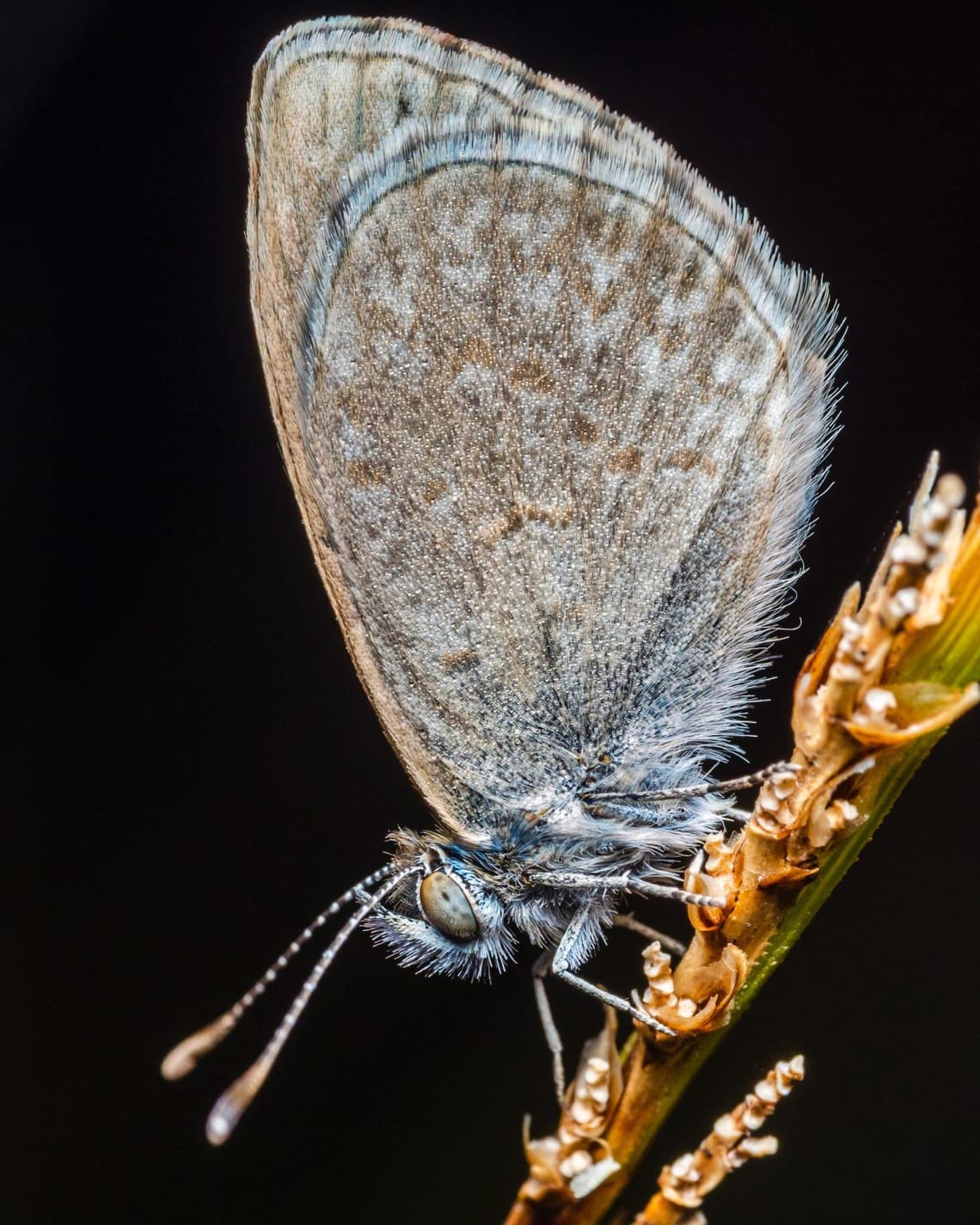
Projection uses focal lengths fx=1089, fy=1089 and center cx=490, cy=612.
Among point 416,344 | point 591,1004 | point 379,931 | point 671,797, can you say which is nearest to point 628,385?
point 416,344

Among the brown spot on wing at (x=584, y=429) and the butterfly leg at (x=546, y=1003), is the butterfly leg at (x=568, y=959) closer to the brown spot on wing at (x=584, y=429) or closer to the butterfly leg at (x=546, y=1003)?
the butterfly leg at (x=546, y=1003)

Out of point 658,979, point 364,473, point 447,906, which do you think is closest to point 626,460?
point 364,473

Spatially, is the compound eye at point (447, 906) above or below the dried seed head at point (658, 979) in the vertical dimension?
below

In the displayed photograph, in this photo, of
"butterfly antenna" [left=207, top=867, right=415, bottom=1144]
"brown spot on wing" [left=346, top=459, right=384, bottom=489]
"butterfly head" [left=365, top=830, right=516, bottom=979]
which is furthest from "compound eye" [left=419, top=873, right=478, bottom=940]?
"brown spot on wing" [left=346, top=459, right=384, bottom=489]

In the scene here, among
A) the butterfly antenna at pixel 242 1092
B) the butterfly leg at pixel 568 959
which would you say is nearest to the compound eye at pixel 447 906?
the butterfly leg at pixel 568 959

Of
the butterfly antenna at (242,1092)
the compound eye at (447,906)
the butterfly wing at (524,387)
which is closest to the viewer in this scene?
the butterfly antenna at (242,1092)

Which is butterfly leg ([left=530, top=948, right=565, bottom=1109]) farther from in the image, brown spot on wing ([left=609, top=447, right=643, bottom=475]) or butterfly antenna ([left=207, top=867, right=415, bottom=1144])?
brown spot on wing ([left=609, top=447, right=643, bottom=475])

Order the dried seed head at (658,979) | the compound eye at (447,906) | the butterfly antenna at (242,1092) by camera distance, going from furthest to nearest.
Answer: the compound eye at (447,906), the butterfly antenna at (242,1092), the dried seed head at (658,979)

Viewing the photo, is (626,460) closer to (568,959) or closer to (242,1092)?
(568,959)
